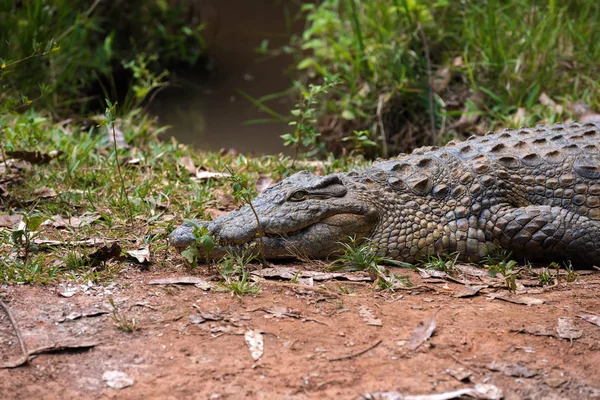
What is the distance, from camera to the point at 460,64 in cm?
842

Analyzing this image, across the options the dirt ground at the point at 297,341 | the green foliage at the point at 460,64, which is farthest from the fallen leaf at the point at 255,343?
the green foliage at the point at 460,64

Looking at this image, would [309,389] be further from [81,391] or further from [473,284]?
[473,284]

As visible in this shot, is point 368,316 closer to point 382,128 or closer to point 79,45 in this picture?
point 382,128

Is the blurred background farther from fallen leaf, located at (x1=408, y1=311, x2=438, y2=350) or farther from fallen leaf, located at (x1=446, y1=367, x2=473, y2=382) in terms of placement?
fallen leaf, located at (x1=446, y1=367, x2=473, y2=382)

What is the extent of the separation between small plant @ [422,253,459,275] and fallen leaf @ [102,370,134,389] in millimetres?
2126

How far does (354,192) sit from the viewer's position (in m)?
4.62

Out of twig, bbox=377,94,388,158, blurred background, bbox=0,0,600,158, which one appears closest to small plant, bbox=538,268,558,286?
blurred background, bbox=0,0,600,158

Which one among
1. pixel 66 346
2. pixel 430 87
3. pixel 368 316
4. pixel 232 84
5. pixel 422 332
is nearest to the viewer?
pixel 66 346

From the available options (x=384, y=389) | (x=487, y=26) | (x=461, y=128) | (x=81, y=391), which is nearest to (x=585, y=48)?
(x=487, y=26)

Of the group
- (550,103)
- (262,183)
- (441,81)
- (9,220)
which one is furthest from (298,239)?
(441,81)

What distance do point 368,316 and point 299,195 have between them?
1172 millimetres

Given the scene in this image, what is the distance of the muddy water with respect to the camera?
9094 mm

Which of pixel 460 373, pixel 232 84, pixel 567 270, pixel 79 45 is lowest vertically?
pixel 567 270

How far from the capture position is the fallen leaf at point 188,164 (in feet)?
20.2
